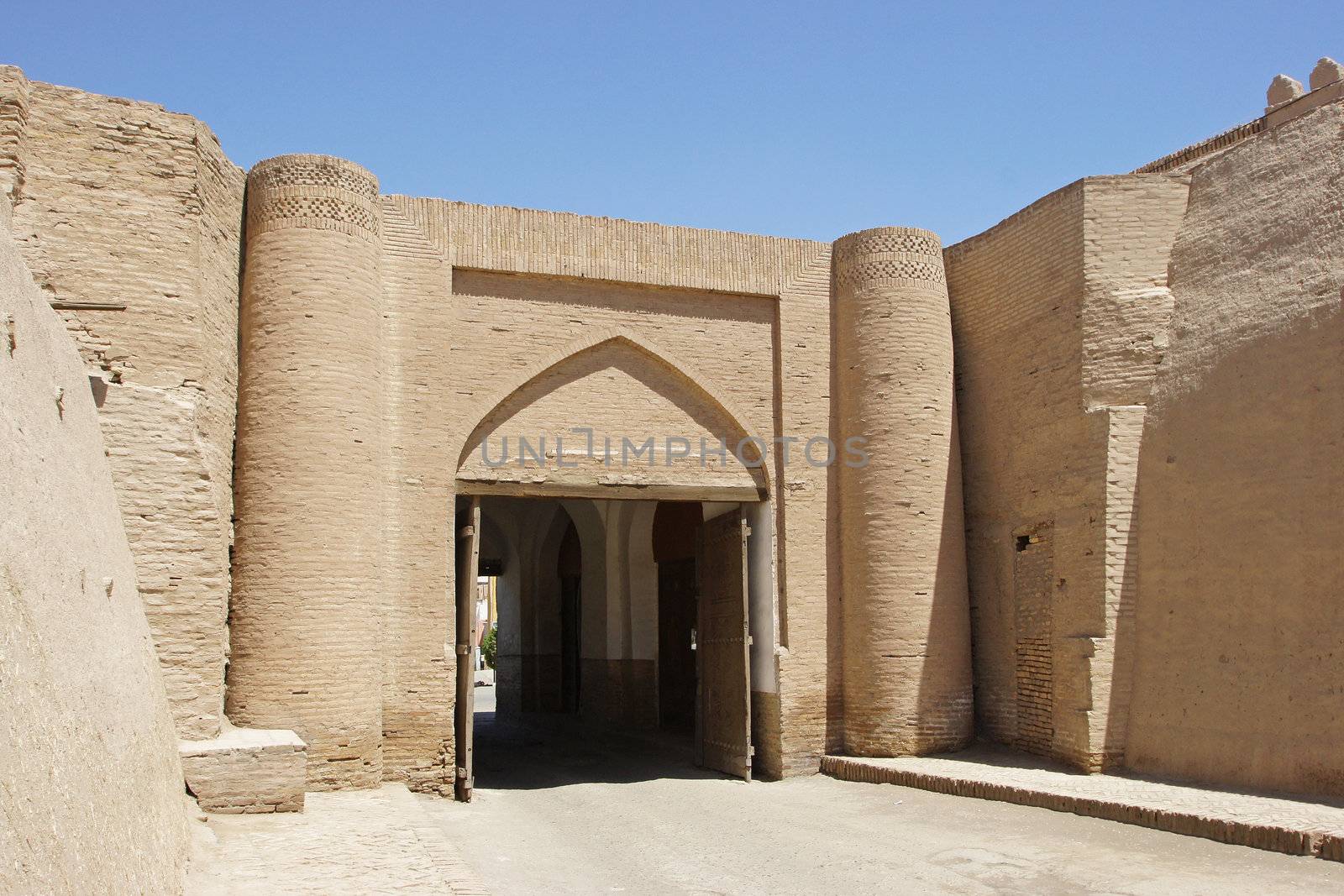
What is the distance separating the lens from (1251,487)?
913 cm

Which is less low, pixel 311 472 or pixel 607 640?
pixel 311 472

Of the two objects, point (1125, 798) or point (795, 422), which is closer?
point (1125, 798)

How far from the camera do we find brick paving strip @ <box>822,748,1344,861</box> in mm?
7305

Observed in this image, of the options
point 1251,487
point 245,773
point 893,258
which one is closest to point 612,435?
point 893,258

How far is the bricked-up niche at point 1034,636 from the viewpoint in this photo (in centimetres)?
1080

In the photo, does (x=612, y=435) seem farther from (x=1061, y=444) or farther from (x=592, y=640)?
(x=592, y=640)

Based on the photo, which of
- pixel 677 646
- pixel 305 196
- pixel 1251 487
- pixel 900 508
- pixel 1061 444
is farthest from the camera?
pixel 677 646

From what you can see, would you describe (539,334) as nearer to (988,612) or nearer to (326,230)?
(326,230)

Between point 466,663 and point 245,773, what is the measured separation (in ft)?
9.47

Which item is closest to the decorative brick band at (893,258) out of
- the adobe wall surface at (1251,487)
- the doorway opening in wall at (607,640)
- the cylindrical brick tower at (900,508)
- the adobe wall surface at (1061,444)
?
the cylindrical brick tower at (900,508)

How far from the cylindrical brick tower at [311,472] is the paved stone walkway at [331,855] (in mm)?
1029

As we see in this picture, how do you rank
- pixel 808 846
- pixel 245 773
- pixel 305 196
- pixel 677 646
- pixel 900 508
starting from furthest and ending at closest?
pixel 677 646 < pixel 900 508 < pixel 305 196 < pixel 808 846 < pixel 245 773

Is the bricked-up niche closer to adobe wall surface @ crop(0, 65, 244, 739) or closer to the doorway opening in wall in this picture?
the doorway opening in wall

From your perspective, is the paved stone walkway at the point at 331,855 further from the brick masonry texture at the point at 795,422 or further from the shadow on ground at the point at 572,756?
the shadow on ground at the point at 572,756
